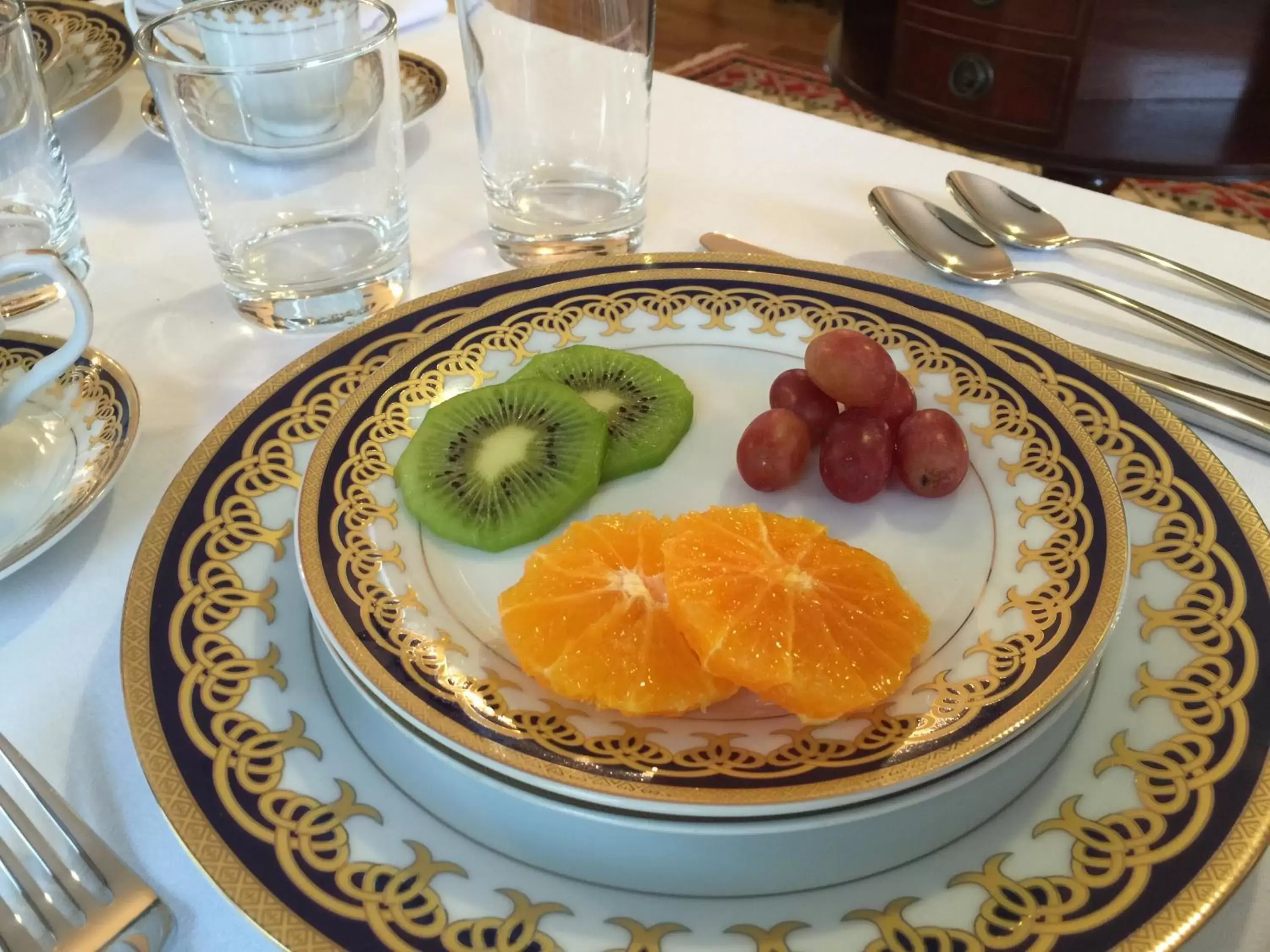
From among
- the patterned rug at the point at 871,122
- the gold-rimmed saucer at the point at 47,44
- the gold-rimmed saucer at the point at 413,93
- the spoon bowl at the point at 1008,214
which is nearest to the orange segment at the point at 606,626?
the spoon bowl at the point at 1008,214

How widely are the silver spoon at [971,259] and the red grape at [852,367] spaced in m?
0.24

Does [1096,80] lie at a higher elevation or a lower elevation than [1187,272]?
lower

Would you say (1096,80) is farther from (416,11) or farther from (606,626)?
(606,626)

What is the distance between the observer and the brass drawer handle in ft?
6.99

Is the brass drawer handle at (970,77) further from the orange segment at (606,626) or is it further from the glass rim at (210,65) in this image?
the orange segment at (606,626)

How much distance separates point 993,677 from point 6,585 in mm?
552

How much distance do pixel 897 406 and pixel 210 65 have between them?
558mm

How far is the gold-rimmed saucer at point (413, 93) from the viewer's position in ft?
3.27

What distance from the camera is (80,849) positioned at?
416mm

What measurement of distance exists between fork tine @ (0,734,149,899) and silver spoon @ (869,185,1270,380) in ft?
2.28

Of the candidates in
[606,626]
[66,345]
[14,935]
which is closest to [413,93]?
[66,345]

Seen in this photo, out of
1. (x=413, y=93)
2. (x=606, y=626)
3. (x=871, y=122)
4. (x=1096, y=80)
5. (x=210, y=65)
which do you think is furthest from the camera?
(x=871, y=122)

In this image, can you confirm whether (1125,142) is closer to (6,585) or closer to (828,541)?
(828,541)

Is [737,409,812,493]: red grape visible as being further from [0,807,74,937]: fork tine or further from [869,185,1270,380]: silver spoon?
[0,807,74,937]: fork tine
